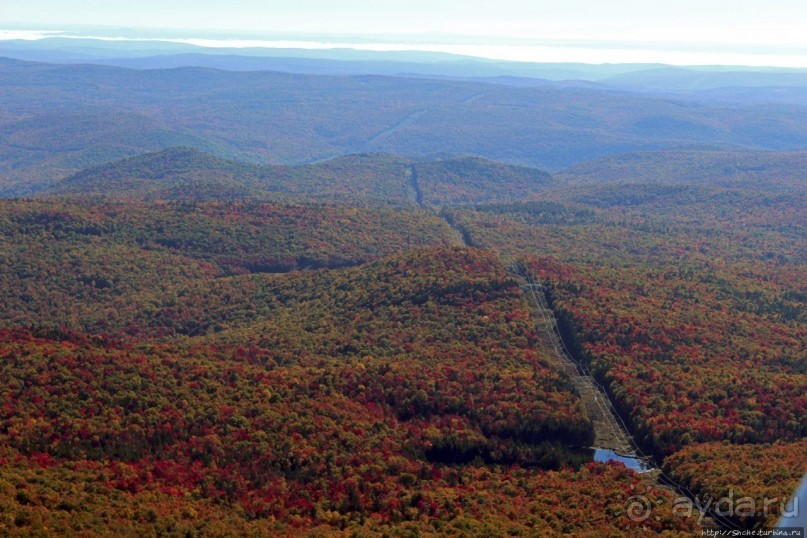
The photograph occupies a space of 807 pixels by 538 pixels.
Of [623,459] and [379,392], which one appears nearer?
[623,459]

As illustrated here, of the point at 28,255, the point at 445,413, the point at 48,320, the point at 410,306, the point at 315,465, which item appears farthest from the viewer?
the point at 28,255

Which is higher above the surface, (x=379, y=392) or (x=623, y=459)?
(x=379, y=392)

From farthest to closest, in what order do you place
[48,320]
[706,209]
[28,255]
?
[706,209] → [28,255] → [48,320]

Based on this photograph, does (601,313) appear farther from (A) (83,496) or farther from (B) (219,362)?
(A) (83,496)

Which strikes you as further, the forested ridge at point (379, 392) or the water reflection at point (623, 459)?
the water reflection at point (623, 459)

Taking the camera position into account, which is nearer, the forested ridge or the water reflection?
the forested ridge

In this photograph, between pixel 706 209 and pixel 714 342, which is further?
pixel 706 209

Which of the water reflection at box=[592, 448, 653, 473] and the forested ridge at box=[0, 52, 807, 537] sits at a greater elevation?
the forested ridge at box=[0, 52, 807, 537]

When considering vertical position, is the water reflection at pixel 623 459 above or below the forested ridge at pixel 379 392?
below

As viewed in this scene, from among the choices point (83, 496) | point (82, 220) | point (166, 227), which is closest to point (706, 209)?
point (166, 227)

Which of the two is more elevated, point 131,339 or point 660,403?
point 660,403
